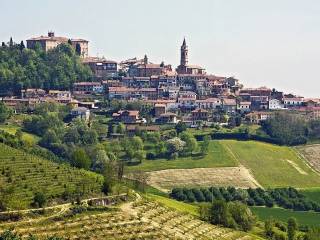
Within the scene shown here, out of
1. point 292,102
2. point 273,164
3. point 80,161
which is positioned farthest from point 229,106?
point 80,161

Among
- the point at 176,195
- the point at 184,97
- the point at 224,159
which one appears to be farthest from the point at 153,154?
the point at 184,97

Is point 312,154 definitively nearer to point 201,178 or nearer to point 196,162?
point 196,162

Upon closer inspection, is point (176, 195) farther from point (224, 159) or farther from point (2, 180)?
point (2, 180)

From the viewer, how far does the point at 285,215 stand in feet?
299

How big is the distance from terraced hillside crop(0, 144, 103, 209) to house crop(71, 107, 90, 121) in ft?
180

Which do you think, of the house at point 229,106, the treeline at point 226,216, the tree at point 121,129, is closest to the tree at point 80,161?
Result: the treeline at point 226,216

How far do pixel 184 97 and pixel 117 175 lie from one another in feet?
205

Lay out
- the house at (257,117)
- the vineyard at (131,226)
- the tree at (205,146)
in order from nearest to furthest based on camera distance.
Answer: the vineyard at (131,226) < the tree at (205,146) < the house at (257,117)

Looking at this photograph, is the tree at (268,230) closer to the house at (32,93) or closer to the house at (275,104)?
the house at (32,93)

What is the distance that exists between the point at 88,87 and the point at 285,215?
6612cm

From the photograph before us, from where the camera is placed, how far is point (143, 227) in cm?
5978

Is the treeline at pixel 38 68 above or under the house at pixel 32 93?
→ above

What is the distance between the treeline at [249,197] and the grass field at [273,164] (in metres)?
8.29

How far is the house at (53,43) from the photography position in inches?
6452
